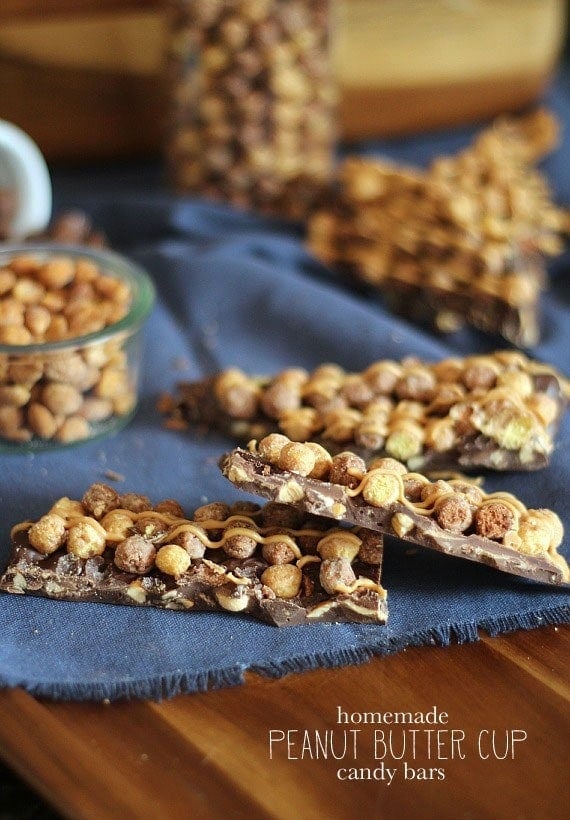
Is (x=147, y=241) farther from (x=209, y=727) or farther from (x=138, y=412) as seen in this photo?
(x=209, y=727)

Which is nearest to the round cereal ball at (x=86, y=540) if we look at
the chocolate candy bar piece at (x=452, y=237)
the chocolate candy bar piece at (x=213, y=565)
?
the chocolate candy bar piece at (x=213, y=565)

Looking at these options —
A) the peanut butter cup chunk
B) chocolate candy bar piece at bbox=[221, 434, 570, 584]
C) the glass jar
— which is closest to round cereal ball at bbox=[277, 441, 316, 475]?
chocolate candy bar piece at bbox=[221, 434, 570, 584]

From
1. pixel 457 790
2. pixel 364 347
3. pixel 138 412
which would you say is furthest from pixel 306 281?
pixel 457 790

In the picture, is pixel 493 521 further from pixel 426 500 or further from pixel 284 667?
Result: pixel 284 667

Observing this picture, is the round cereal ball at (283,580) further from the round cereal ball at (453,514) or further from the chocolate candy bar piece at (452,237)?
the chocolate candy bar piece at (452,237)

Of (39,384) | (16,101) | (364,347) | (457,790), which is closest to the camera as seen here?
(457,790)

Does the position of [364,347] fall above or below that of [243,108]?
below

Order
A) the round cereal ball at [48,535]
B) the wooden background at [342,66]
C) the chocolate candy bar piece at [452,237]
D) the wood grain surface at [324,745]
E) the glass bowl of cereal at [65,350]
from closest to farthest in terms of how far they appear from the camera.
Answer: the wood grain surface at [324,745]
the round cereal ball at [48,535]
the glass bowl of cereal at [65,350]
the chocolate candy bar piece at [452,237]
the wooden background at [342,66]
